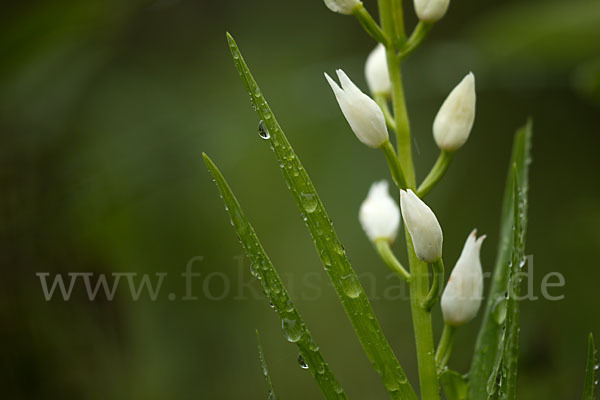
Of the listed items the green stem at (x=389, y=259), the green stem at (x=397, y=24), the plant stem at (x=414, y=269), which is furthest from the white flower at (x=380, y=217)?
the green stem at (x=397, y=24)

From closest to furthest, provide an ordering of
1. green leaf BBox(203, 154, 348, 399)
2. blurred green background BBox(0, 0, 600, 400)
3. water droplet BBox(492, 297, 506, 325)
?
1. green leaf BBox(203, 154, 348, 399)
2. water droplet BBox(492, 297, 506, 325)
3. blurred green background BBox(0, 0, 600, 400)

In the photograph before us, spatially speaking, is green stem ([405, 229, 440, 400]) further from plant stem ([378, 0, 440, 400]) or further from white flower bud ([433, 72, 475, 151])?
white flower bud ([433, 72, 475, 151])

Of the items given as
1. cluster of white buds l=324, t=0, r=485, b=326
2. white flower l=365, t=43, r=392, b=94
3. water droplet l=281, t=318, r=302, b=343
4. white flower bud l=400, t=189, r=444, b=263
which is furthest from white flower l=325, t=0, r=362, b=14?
water droplet l=281, t=318, r=302, b=343

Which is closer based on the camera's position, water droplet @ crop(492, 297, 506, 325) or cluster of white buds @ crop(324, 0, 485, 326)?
cluster of white buds @ crop(324, 0, 485, 326)

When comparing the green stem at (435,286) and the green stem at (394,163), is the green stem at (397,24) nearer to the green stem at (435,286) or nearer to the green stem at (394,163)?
the green stem at (394,163)

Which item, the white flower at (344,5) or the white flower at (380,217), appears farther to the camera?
the white flower at (380,217)

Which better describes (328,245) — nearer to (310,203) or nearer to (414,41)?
(310,203)

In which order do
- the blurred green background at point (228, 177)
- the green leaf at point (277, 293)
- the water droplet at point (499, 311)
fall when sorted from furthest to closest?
the blurred green background at point (228, 177) < the water droplet at point (499, 311) < the green leaf at point (277, 293)
